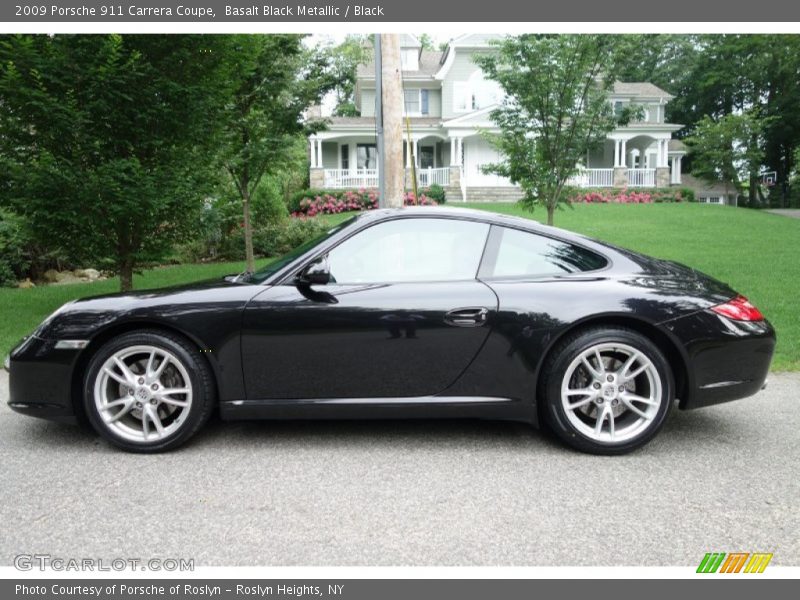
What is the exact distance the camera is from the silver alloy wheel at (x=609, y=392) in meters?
3.63

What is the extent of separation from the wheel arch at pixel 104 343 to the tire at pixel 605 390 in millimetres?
1955

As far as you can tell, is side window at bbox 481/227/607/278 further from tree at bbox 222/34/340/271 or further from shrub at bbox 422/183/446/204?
shrub at bbox 422/183/446/204

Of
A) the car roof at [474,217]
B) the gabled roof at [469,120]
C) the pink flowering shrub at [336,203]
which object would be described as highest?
the gabled roof at [469,120]

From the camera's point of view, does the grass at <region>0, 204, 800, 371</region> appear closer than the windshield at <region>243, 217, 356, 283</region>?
No

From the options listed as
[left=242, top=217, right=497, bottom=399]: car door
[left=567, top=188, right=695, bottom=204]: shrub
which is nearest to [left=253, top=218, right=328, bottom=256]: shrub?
[left=242, top=217, right=497, bottom=399]: car door

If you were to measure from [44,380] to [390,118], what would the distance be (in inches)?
200

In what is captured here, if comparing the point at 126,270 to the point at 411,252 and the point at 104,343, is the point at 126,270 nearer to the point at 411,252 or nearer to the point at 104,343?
the point at 104,343

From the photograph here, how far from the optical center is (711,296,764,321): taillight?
12.1 ft

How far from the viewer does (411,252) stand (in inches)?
153

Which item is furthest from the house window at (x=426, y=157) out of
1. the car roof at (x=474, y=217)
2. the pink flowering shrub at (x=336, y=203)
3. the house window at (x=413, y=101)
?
the car roof at (x=474, y=217)

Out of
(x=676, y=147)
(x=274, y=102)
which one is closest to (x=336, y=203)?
(x=274, y=102)

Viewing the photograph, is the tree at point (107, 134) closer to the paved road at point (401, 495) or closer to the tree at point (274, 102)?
the tree at point (274, 102)

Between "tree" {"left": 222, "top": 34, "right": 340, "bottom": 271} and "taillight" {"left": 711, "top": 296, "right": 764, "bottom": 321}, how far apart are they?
8.33m

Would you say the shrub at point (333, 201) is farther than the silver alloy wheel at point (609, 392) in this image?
Yes
